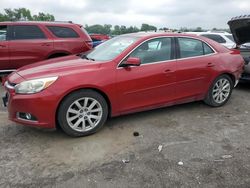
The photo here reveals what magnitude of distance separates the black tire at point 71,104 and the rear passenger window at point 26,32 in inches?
174

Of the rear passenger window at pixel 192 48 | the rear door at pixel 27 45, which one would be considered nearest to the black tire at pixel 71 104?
the rear passenger window at pixel 192 48

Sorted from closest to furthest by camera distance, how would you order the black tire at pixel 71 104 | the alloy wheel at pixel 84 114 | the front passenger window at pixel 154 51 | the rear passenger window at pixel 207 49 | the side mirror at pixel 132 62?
the black tire at pixel 71 104, the alloy wheel at pixel 84 114, the side mirror at pixel 132 62, the front passenger window at pixel 154 51, the rear passenger window at pixel 207 49

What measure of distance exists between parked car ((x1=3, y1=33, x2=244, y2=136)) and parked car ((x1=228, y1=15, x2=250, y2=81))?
4.18 ft

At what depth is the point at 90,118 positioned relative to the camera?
13.6ft

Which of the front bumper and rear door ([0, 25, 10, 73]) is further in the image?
rear door ([0, 25, 10, 73])

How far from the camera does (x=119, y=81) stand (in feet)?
13.9

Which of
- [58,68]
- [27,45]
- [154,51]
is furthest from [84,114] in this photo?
[27,45]

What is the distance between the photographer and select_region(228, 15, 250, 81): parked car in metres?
6.69

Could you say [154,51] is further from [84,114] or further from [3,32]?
[3,32]

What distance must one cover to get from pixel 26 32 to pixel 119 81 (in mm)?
4637

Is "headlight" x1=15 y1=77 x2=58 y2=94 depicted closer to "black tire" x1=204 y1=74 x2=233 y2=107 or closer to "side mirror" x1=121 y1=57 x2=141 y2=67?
"side mirror" x1=121 y1=57 x2=141 y2=67

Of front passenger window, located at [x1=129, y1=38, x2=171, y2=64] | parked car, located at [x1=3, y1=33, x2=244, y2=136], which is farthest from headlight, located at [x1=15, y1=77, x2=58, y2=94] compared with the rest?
front passenger window, located at [x1=129, y1=38, x2=171, y2=64]

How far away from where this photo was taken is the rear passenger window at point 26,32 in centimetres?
763

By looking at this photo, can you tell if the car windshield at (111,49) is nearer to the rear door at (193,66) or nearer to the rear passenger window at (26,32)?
the rear door at (193,66)
